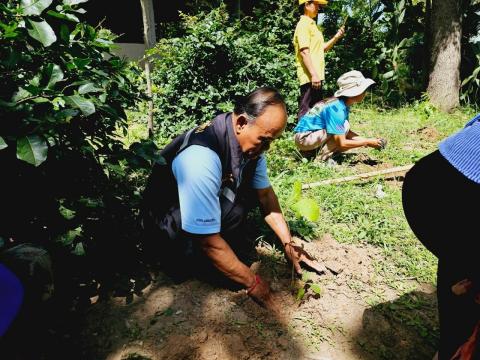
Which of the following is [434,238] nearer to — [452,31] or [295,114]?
[295,114]

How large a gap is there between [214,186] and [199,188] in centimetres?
9

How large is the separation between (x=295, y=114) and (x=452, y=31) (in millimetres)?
2876

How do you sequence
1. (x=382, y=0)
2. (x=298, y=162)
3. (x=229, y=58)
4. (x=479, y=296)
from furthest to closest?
(x=382, y=0) < (x=229, y=58) < (x=298, y=162) < (x=479, y=296)

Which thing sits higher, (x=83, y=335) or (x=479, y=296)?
(x=479, y=296)

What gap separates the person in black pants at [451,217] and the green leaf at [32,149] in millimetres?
1230

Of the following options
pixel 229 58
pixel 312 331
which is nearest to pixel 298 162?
pixel 229 58

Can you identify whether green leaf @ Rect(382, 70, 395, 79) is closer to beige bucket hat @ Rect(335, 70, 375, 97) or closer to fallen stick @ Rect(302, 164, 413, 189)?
beige bucket hat @ Rect(335, 70, 375, 97)

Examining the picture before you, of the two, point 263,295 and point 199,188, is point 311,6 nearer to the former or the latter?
point 199,188

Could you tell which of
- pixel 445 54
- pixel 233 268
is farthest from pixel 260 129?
pixel 445 54

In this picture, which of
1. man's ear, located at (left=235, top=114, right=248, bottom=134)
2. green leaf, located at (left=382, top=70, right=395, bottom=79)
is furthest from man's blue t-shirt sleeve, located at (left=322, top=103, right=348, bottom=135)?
green leaf, located at (left=382, top=70, right=395, bottom=79)

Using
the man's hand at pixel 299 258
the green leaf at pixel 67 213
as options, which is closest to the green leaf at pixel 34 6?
the green leaf at pixel 67 213

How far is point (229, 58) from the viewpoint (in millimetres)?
5035

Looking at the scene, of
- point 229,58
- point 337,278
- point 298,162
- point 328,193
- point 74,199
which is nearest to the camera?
point 74,199

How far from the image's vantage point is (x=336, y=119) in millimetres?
3830
